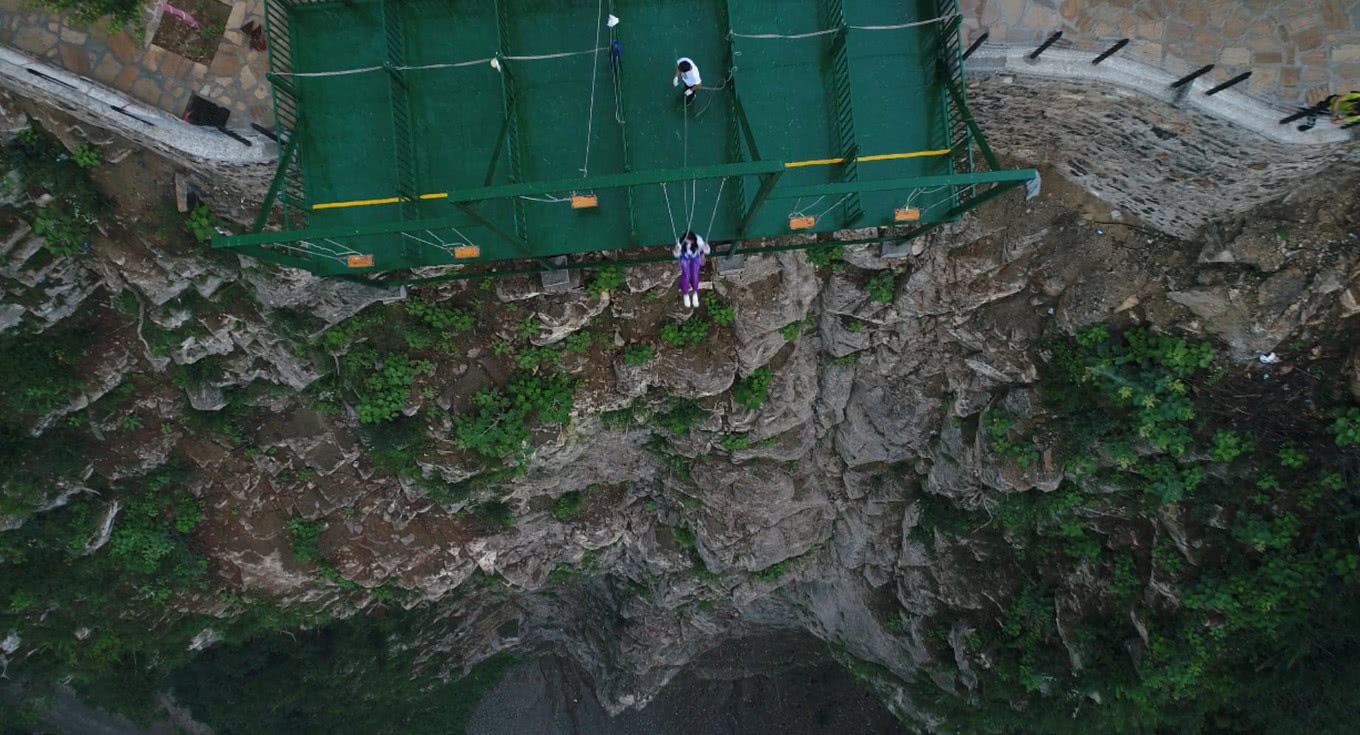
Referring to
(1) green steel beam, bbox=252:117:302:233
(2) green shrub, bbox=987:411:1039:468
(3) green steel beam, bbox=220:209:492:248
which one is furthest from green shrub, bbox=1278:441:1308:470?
(1) green steel beam, bbox=252:117:302:233

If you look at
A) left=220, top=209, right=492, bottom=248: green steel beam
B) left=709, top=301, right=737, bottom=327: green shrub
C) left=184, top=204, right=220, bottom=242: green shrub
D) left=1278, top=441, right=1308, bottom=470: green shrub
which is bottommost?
left=1278, top=441, right=1308, bottom=470: green shrub

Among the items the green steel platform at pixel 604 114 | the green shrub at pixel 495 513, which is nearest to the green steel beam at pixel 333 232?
the green steel platform at pixel 604 114

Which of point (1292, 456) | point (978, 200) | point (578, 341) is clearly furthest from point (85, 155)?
point (1292, 456)

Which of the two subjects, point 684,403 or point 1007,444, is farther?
point 684,403

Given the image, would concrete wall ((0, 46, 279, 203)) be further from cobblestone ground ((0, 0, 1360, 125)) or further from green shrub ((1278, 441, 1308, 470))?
green shrub ((1278, 441, 1308, 470))

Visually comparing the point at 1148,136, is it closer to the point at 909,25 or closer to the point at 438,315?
the point at 909,25
